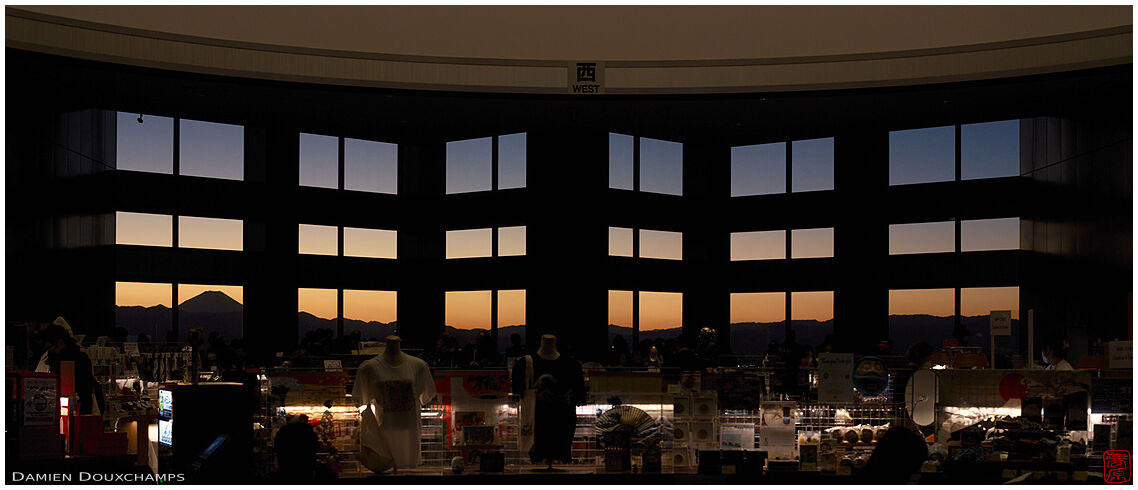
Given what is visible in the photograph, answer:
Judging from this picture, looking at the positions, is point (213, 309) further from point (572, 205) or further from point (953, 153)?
point (953, 153)

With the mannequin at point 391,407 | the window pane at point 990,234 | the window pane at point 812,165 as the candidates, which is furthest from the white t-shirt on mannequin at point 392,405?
the window pane at point 990,234

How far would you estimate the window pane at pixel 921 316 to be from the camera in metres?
17.9

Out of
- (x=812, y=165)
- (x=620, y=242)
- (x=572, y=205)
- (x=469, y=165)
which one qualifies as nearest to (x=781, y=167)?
(x=812, y=165)

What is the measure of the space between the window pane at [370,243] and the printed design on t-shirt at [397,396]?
Answer: 1077cm

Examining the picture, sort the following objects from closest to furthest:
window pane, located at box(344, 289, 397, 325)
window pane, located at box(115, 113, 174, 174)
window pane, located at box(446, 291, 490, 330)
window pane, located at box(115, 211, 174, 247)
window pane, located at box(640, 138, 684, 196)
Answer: window pane, located at box(115, 211, 174, 247) → window pane, located at box(115, 113, 174, 174) → window pane, located at box(640, 138, 684, 196) → window pane, located at box(446, 291, 490, 330) → window pane, located at box(344, 289, 397, 325)

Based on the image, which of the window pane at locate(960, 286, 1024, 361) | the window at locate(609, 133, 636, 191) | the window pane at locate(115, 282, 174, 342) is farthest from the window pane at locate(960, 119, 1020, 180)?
the window pane at locate(115, 282, 174, 342)

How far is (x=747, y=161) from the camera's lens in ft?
63.8

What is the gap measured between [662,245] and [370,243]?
5.45m

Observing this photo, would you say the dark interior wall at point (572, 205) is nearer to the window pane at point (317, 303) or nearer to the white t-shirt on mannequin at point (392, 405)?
the window pane at point (317, 303)

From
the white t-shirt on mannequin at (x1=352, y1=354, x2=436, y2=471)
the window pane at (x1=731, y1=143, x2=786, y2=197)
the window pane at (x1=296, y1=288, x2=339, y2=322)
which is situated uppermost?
the window pane at (x1=731, y1=143, x2=786, y2=197)

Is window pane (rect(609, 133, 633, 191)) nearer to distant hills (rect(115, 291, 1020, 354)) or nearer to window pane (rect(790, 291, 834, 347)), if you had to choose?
distant hills (rect(115, 291, 1020, 354))

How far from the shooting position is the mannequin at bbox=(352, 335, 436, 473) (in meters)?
8.52

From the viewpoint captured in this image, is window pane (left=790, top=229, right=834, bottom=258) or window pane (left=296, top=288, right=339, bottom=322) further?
window pane (left=790, top=229, right=834, bottom=258)

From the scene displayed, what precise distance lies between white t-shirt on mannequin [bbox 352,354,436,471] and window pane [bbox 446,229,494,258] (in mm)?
10018
